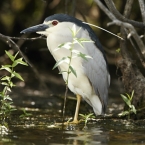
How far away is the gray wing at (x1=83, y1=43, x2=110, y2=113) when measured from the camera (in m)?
6.48

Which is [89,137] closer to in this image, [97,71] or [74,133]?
[74,133]

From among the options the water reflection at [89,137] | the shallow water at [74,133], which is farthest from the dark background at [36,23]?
the water reflection at [89,137]

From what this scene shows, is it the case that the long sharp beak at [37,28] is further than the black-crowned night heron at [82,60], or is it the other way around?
the black-crowned night heron at [82,60]

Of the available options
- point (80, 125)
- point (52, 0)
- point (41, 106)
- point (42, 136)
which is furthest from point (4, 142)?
point (52, 0)

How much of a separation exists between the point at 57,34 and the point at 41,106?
1744mm

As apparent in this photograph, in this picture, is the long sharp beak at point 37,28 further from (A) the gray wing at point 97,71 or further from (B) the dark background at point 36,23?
(B) the dark background at point 36,23

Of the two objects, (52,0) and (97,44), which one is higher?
(52,0)

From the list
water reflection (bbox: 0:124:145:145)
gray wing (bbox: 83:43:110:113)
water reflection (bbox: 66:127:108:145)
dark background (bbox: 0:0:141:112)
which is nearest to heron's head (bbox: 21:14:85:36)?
gray wing (bbox: 83:43:110:113)

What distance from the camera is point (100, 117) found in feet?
21.4

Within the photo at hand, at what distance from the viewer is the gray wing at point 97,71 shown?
255 inches

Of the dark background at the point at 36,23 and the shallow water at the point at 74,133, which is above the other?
the dark background at the point at 36,23

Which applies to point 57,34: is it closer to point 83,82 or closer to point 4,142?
point 83,82

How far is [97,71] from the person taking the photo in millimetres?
6566

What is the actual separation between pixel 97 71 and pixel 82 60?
1.00ft
